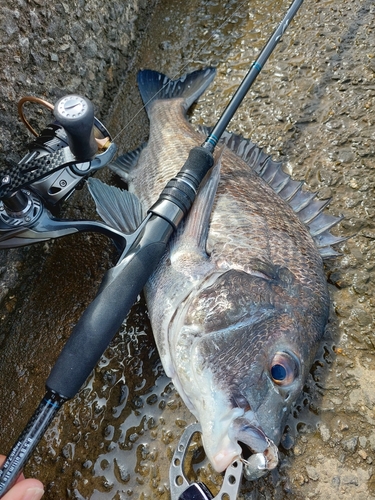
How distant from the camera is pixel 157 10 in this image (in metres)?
3.77

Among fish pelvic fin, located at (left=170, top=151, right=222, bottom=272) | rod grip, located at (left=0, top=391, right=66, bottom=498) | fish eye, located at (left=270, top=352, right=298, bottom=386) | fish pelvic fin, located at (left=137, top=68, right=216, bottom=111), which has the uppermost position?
fish pelvic fin, located at (left=137, top=68, right=216, bottom=111)

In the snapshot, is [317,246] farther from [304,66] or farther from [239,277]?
[304,66]

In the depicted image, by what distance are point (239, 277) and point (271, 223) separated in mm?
444

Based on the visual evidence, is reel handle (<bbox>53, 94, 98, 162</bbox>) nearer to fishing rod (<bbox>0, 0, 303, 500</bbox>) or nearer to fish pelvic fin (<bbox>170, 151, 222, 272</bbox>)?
fishing rod (<bbox>0, 0, 303, 500</bbox>)

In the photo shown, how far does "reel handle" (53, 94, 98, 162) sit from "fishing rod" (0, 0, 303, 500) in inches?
0.7

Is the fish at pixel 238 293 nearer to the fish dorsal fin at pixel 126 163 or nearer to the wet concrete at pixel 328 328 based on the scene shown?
the fish dorsal fin at pixel 126 163

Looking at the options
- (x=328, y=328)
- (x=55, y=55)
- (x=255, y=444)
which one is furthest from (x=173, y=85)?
(x=255, y=444)

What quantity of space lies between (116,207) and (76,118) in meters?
0.83

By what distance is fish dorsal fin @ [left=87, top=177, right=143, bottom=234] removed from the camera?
2354 mm

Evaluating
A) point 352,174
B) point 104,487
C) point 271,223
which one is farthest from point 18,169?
point 352,174

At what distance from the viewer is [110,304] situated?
1.93 metres

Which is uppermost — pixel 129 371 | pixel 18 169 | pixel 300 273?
pixel 18 169

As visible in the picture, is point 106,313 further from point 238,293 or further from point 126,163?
point 126,163

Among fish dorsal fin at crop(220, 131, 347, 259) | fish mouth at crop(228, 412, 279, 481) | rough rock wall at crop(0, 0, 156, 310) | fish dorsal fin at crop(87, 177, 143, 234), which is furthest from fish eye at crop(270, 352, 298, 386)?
rough rock wall at crop(0, 0, 156, 310)
